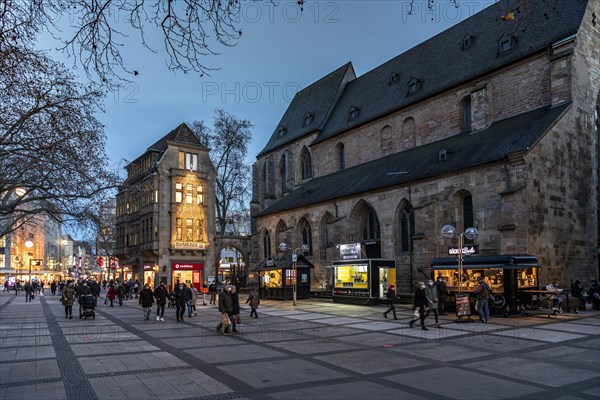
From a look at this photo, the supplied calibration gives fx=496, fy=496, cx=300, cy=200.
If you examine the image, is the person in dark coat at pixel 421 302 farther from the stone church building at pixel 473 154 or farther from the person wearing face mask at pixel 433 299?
the stone church building at pixel 473 154

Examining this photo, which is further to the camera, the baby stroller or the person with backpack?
the baby stroller

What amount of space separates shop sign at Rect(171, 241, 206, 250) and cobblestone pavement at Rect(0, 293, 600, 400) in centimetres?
2548

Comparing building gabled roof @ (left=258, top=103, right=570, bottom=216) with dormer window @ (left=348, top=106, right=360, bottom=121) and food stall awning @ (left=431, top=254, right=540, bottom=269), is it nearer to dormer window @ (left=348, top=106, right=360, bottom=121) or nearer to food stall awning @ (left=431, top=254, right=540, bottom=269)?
dormer window @ (left=348, top=106, right=360, bottom=121)

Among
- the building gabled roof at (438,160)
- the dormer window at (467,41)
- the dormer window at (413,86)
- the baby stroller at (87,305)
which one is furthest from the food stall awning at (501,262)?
the dormer window at (467,41)

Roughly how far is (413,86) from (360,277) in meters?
15.8

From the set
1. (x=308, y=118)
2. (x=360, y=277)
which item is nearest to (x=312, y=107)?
(x=308, y=118)

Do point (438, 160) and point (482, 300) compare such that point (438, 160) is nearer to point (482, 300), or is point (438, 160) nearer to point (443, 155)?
point (443, 155)

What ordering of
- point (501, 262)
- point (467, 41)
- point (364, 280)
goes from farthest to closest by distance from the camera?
1. point (467, 41)
2. point (364, 280)
3. point (501, 262)

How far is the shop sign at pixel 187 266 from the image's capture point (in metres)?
45.5

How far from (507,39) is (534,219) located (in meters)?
12.4

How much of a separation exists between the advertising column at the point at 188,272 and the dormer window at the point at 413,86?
24.9 meters

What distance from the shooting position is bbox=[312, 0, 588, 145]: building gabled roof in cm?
2750

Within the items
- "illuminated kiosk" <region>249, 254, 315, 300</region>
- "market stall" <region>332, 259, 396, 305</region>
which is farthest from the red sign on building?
"market stall" <region>332, 259, 396, 305</region>

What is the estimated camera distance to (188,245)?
150 ft
